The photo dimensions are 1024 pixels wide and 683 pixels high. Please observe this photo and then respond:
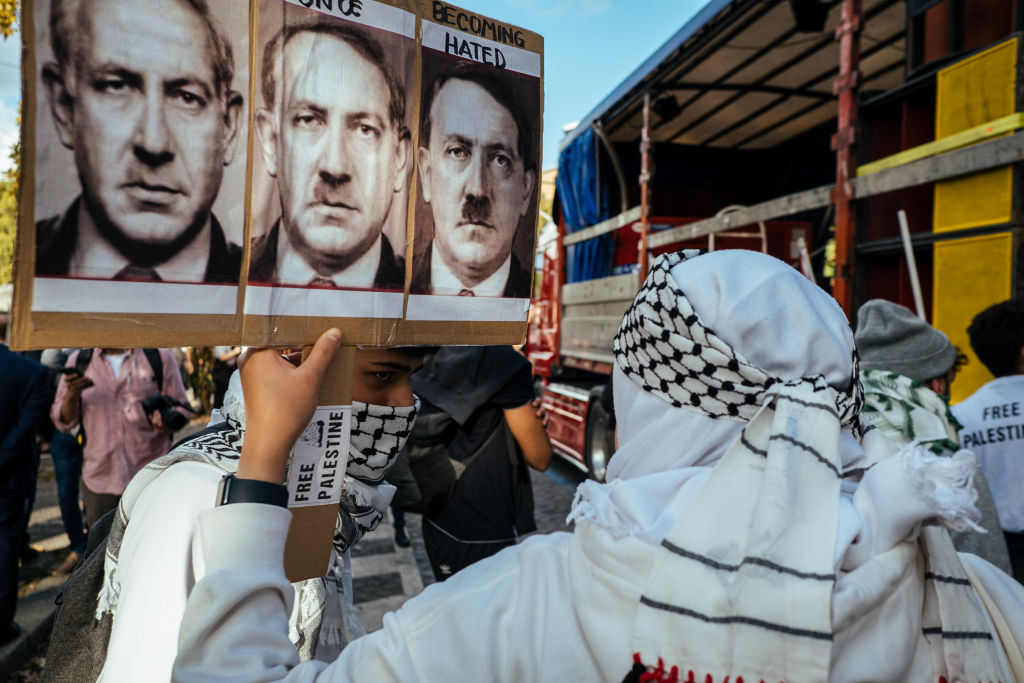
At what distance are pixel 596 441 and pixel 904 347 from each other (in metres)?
4.71

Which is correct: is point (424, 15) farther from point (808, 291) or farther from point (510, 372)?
point (510, 372)

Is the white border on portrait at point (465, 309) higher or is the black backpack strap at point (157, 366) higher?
the white border on portrait at point (465, 309)

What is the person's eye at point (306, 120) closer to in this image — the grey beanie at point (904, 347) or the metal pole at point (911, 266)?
the grey beanie at point (904, 347)

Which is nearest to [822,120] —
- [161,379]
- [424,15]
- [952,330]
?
[952,330]

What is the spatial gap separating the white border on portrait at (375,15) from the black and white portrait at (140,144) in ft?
0.40

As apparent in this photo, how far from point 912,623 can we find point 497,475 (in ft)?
7.80

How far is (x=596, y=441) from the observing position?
7352mm

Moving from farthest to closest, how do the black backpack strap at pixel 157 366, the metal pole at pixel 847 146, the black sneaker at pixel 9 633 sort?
1. the black backpack strap at pixel 157 366
2. the metal pole at pixel 847 146
3. the black sneaker at pixel 9 633

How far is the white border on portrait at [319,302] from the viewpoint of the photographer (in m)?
1.07


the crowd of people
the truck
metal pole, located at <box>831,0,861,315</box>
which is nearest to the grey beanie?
the truck

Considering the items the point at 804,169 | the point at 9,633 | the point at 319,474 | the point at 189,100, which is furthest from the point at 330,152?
the point at 804,169

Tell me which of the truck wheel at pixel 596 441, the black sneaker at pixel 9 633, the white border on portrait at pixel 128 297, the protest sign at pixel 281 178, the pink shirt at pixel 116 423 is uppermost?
the protest sign at pixel 281 178

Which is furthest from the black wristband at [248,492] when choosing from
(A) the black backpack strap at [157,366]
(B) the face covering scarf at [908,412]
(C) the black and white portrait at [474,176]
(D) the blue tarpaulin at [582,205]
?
(D) the blue tarpaulin at [582,205]

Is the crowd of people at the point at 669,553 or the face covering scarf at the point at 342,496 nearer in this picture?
the crowd of people at the point at 669,553
